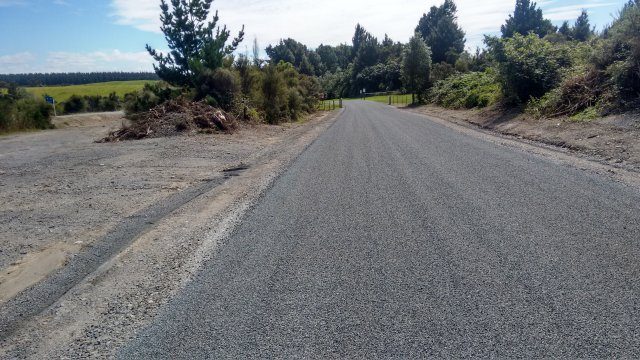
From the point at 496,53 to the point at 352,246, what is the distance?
22552 millimetres

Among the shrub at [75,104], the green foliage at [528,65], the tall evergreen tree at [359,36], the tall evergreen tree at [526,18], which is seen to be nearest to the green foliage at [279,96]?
the green foliage at [528,65]

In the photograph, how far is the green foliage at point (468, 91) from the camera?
30906mm

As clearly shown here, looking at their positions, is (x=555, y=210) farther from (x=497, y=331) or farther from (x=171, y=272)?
(x=171, y=272)

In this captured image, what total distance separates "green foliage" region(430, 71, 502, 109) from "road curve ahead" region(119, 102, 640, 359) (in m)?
20.8

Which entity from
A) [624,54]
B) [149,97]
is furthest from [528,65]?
[149,97]

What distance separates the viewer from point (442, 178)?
960cm

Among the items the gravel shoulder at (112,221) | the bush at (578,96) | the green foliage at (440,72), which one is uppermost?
the green foliage at (440,72)

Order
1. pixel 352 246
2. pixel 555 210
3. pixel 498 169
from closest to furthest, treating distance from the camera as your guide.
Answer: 1. pixel 352 246
2. pixel 555 210
3. pixel 498 169

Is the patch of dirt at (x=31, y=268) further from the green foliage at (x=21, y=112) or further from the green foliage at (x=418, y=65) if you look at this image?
the green foliage at (x=418, y=65)

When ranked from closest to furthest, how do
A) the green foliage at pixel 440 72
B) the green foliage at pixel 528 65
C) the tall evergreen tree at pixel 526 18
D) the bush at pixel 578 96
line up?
the bush at pixel 578 96 < the green foliage at pixel 528 65 < the green foliage at pixel 440 72 < the tall evergreen tree at pixel 526 18

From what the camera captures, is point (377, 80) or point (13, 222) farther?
point (377, 80)

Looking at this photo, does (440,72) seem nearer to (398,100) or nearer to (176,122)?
(398,100)

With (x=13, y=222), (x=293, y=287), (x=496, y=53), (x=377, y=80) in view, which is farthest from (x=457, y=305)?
(x=377, y=80)

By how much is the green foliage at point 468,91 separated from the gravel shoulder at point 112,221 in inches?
710
